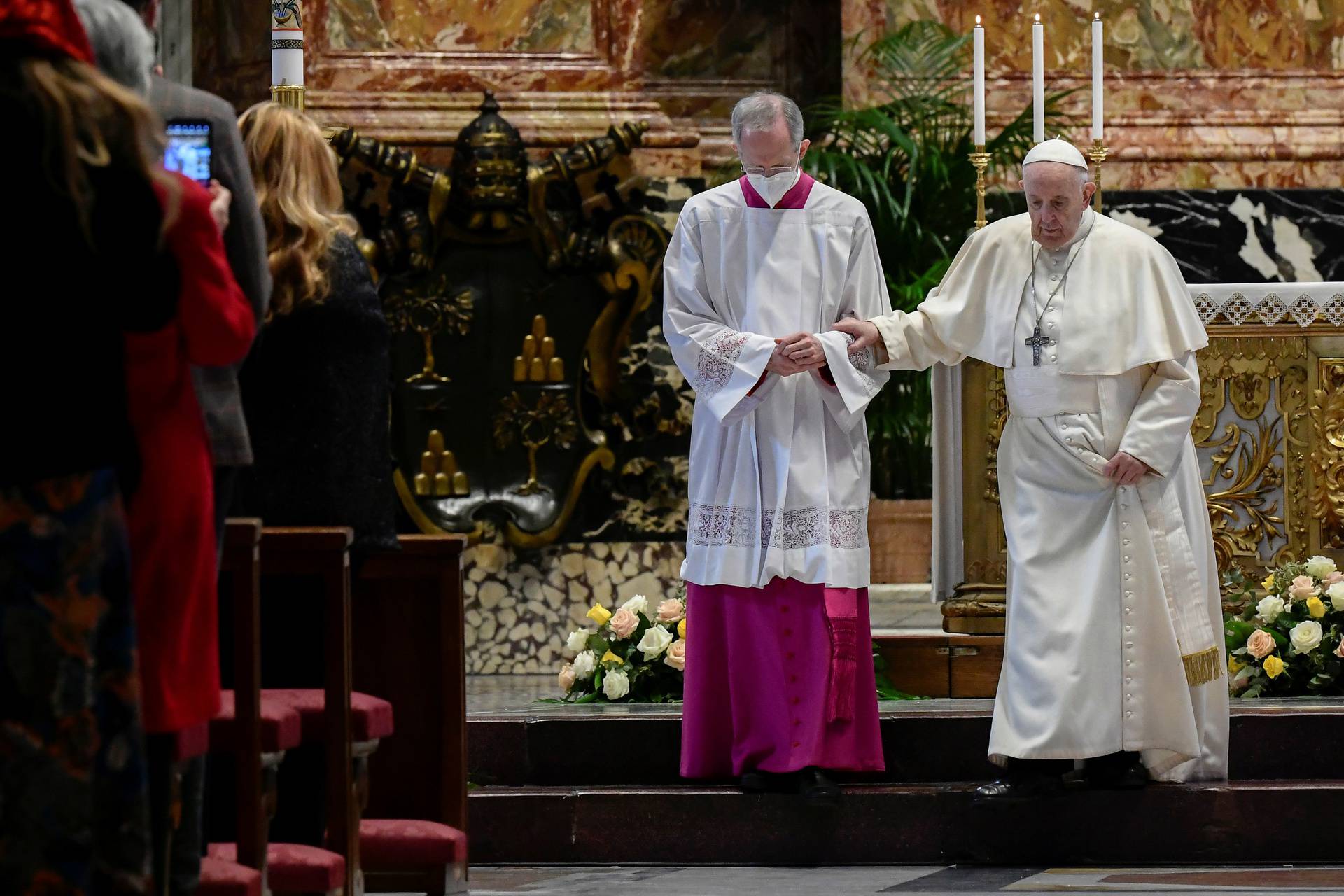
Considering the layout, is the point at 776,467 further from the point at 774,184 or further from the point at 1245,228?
the point at 1245,228

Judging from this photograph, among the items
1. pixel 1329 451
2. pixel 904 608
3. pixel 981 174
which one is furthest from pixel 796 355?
pixel 904 608

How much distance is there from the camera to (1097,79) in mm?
6773

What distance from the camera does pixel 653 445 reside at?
9.10 meters

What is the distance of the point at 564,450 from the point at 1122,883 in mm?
3935

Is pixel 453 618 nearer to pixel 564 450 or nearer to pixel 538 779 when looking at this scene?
pixel 538 779

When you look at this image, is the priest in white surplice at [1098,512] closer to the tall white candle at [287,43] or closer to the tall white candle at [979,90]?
the tall white candle at [979,90]

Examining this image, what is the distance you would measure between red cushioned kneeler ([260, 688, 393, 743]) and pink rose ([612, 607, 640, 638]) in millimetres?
2304

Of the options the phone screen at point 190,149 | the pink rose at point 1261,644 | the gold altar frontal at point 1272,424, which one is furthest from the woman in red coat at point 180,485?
the gold altar frontal at point 1272,424

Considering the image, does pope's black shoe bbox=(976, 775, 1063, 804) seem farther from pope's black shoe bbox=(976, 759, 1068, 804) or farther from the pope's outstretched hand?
the pope's outstretched hand

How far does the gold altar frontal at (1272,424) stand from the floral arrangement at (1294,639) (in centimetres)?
25

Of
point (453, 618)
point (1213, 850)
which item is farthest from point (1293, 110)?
point (453, 618)

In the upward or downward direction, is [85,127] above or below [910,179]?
below

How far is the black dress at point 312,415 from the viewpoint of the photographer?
179 inches

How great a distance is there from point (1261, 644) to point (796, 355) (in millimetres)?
1855
